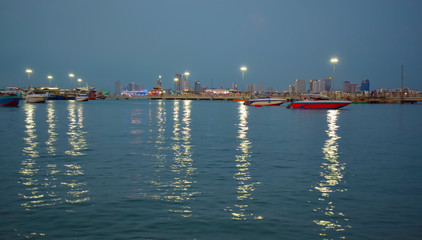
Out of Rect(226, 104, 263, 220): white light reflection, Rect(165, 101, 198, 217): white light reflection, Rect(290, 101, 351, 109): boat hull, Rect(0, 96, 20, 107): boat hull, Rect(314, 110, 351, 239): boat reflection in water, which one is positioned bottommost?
Rect(314, 110, 351, 239): boat reflection in water

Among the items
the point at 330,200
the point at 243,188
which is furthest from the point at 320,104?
the point at 330,200

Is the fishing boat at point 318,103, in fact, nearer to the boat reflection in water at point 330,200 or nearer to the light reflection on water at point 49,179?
the boat reflection in water at point 330,200

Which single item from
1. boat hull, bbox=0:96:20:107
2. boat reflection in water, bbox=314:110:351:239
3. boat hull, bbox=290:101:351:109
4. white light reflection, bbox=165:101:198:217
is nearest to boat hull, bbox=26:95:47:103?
boat hull, bbox=0:96:20:107

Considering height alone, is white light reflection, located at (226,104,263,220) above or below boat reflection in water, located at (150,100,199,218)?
below

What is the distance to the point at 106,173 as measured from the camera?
16875 mm

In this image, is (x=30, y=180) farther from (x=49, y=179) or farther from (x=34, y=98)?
(x=34, y=98)

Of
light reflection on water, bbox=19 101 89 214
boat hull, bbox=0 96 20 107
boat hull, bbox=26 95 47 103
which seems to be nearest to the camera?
light reflection on water, bbox=19 101 89 214

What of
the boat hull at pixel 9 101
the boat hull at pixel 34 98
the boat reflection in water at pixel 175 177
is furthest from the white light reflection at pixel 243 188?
the boat hull at pixel 34 98

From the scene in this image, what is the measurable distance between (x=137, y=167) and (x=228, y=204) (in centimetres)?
747

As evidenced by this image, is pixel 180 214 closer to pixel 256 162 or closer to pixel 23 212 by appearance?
pixel 23 212

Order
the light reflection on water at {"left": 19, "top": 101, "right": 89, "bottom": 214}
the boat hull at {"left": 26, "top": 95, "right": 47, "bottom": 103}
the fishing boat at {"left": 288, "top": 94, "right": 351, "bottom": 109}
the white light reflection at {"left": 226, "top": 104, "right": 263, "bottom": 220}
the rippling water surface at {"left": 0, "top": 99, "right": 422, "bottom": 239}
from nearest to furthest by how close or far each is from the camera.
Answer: the rippling water surface at {"left": 0, "top": 99, "right": 422, "bottom": 239} → the white light reflection at {"left": 226, "top": 104, "right": 263, "bottom": 220} → the light reflection on water at {"left": 19, "top": 101, "right": 89, "bottom": 214} → the fishing boat at {"left": 288, "top": 94, "right": 351, "bottom": 109} → the boat hull at {"left": 26, "top": 95, "right": 47, "bottom": 103}

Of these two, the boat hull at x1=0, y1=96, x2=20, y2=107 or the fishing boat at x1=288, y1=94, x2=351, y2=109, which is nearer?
the fishing boat at x1=288, y1=94, x2=351, y2=109

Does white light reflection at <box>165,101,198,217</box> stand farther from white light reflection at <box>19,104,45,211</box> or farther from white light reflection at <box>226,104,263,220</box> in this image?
white light reflection at <box>19,104,45,211</box>

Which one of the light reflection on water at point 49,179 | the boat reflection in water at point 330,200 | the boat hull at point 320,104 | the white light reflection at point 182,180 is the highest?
the boat hull at point 320,104
